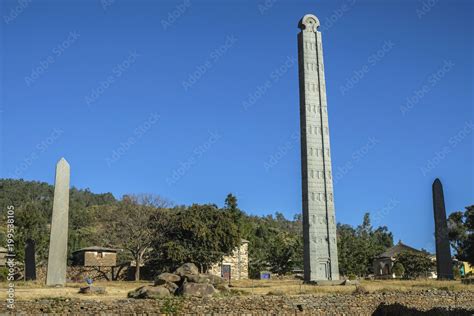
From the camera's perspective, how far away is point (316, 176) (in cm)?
3225

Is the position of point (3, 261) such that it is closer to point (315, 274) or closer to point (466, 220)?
point (315, 274)

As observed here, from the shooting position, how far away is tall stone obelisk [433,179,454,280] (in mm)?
33156

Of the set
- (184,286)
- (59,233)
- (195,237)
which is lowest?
(184,286)

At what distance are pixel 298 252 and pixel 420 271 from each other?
1436 centimetres

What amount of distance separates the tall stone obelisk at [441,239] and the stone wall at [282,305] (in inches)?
332

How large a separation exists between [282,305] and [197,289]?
364cm

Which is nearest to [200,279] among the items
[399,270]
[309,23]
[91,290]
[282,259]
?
[91,290]

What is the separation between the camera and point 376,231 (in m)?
127

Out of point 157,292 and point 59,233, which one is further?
point 59,233

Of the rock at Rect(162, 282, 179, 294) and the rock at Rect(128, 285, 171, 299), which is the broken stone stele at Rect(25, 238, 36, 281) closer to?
the rock at Rect(162, 282, 179, 294)

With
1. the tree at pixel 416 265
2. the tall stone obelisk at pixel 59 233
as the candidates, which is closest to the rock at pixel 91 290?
the tall stone obelisk at pixel 59 233

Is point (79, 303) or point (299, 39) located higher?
point (299, 39)

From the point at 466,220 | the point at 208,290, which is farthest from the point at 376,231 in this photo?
the point at 208,290

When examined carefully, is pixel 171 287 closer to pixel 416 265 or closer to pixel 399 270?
pixel 399 270
